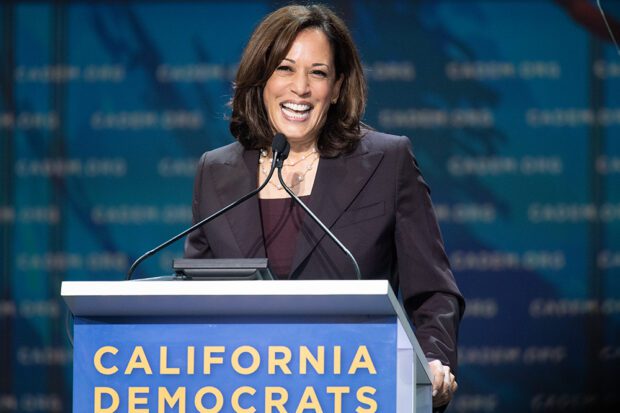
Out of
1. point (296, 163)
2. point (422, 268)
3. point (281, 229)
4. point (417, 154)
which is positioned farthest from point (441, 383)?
point (417, 154)

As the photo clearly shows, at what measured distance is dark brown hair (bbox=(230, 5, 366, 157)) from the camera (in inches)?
86.3

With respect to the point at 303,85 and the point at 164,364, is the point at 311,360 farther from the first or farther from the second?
the point at 303,85

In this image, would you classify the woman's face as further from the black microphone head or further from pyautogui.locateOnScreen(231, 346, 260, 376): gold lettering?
pyautogui.locateOnScreen(231, 346, 260, 376): gold lettering

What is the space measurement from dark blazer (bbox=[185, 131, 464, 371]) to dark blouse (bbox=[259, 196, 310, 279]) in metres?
0.04

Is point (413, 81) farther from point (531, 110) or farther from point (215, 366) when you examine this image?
point (215, 366)

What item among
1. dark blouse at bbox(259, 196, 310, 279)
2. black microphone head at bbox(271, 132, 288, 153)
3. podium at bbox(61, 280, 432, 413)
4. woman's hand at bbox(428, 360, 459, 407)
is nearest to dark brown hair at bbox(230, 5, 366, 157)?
dark blouse at bbox(259, 196, 310, 279)

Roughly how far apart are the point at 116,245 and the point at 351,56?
2.06 m

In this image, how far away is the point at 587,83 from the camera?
401 cm

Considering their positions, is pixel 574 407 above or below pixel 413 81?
below

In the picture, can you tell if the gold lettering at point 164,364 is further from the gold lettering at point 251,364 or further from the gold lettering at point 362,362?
the gold lettering at point 362,362

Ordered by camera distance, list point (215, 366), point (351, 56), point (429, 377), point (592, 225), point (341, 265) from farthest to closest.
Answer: point (592, 225) → point (351, 56) → point (341, 265) → point (429, 377) → point (215, 366)

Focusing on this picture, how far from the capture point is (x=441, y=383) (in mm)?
1853

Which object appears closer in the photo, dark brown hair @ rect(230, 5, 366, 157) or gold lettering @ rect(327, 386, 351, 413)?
gold lettering @ rect(327, 386, 351, 413)

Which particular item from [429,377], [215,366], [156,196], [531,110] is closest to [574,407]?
[531,110]
